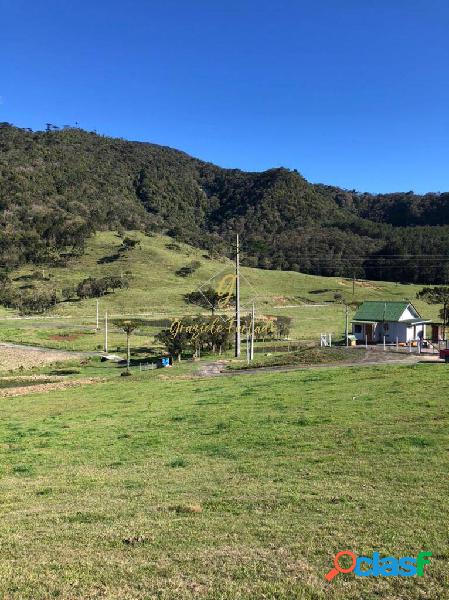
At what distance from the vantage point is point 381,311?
173ft

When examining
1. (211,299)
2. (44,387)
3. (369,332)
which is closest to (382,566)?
(44,387)

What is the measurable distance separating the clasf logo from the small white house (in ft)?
147

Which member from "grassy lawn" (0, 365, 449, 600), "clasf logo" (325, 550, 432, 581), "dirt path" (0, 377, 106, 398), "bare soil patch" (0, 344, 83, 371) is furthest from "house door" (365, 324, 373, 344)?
"clasf logo" (325, 550, 432, 581)

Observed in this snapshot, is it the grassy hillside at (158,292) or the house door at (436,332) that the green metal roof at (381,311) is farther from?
the grassy hillside at (158,292)

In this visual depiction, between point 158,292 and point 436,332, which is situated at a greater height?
point 158,292

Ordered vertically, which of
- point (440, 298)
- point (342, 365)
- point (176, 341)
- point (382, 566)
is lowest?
point (342, 365)

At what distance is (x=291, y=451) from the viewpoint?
14.4 m

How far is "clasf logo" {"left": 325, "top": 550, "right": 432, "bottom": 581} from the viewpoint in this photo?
7.17 metres

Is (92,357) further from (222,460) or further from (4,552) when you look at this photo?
(4,552)

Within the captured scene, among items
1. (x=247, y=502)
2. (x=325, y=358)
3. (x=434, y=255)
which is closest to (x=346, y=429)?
(x=247, y=502)

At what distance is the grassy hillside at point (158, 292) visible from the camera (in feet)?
229

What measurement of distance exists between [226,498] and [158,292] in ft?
326

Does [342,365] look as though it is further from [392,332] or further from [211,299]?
[211,299]

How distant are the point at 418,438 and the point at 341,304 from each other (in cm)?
9238
